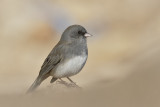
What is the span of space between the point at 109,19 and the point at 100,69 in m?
4.87

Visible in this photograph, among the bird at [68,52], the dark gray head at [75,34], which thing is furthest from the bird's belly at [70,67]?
the dark gray head at [75,34]

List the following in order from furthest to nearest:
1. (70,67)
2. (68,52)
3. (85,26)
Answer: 1. (85,26)
2. (68,52)
3. (70,67)

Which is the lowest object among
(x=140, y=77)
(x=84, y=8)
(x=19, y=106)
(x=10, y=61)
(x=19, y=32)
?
(x=19, y=106)

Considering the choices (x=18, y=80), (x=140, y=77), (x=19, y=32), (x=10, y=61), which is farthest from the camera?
(x=19, y=32)

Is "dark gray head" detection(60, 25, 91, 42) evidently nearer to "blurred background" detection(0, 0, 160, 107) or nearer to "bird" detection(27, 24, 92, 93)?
"bird" detection(27, 24, 92, 93)

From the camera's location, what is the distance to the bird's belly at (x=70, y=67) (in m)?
8.16

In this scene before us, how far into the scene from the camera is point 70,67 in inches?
324

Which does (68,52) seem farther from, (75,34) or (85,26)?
(85,26)

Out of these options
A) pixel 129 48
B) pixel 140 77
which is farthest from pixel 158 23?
pixel 140 77

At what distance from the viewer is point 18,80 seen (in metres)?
18.0

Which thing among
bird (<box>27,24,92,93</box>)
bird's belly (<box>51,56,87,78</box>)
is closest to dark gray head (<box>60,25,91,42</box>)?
bird (<box>27,24,92,93</box>)

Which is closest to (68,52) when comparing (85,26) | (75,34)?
(75,34)

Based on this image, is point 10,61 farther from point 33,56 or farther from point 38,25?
point 38,25

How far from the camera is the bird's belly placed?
26.8 ft
